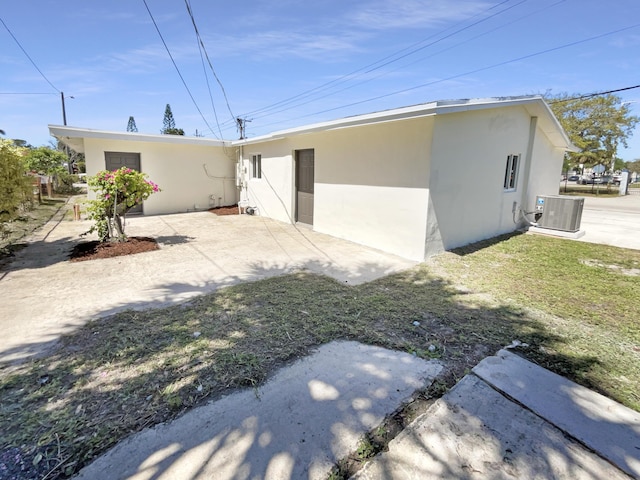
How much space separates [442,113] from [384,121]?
3.42 ft

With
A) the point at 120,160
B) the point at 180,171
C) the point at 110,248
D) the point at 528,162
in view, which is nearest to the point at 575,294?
the point at 528,162

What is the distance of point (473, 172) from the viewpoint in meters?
7.08

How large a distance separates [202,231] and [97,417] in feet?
23.8

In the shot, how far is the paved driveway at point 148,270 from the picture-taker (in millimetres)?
3746

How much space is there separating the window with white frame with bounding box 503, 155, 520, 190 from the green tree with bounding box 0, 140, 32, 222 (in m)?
10.9

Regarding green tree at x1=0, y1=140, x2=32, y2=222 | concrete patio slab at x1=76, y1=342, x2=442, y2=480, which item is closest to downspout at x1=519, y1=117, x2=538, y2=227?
concrete patio slab at x1=76, y1=342, x2=442, y2=480

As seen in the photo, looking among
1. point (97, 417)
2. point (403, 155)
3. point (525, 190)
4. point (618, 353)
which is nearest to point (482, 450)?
point (618, 353)

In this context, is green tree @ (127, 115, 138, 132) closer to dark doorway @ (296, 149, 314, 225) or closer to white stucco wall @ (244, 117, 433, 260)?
white stucco wall @ (244, 117, 433, 260)

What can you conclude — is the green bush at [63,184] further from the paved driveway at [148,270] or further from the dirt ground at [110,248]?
the dirt ground at [110,248]

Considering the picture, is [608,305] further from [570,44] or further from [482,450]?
[570,44]

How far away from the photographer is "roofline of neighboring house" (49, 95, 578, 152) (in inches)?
216

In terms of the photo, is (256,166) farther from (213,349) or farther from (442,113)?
(213,349)

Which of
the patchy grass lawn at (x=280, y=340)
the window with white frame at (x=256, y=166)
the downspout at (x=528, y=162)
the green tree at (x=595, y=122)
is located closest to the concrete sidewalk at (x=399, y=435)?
the patchy grass lawn at (x=280, y=340)

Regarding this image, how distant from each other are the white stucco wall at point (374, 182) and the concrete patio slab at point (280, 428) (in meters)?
4.08
